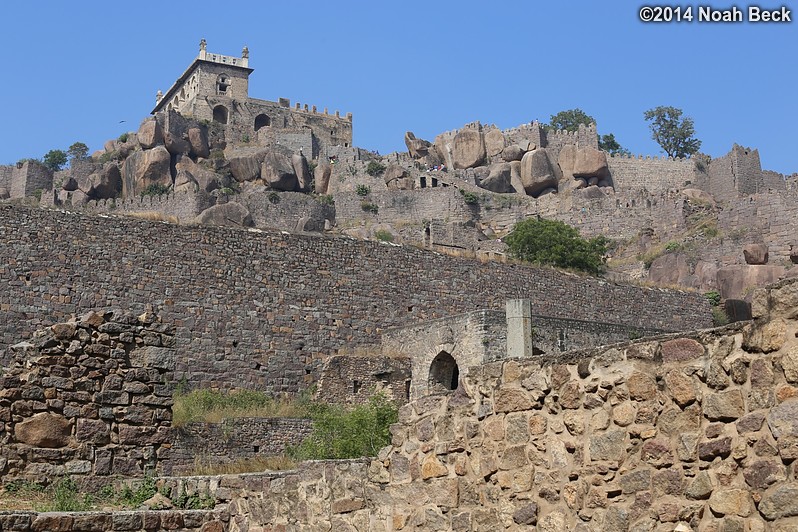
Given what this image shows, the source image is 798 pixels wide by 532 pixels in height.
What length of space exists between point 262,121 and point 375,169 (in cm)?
1463

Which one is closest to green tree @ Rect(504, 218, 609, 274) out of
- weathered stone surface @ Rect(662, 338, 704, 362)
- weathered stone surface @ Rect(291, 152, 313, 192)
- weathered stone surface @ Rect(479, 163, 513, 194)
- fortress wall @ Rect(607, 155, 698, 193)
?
weathered stone surface @ Rect(479, 163, 513, 194)

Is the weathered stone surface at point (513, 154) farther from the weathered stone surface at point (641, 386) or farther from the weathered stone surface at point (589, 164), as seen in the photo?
the weathered stone surface at point (641, 386)

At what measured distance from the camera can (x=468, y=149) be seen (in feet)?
231

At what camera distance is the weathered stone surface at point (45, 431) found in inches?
384

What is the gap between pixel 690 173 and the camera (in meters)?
67.1

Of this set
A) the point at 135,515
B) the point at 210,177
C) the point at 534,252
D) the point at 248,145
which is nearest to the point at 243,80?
the point at 248,145

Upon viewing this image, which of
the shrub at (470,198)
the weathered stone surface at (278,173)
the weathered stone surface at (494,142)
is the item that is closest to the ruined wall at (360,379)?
the shrub at (470,198)

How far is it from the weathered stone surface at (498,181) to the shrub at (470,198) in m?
5.97

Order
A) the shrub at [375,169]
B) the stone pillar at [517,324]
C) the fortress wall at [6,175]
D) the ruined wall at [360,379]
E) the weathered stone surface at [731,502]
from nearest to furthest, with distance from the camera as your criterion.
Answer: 1. the weathered stone surface at [731,502]
2. the stone pillar at [517,324]
3. the ruined wall at [360,379]
4. the shrub at [375,169]
5. the fortress wall at [6,175]

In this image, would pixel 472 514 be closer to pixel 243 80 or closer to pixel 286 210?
pixel 286 210

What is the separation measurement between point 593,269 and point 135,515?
33.3m

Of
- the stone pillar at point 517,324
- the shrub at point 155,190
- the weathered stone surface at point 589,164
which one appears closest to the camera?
the stone pillar at point 517,324

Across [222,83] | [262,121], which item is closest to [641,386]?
[262,121]

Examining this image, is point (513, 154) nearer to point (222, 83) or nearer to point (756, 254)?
point (222, 83)
